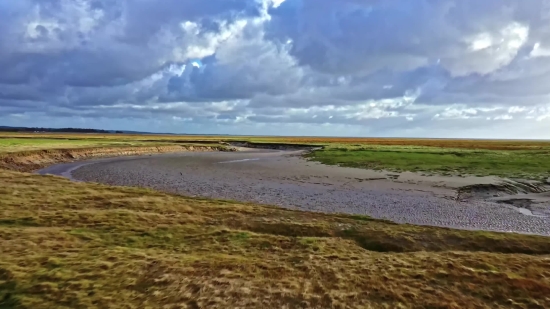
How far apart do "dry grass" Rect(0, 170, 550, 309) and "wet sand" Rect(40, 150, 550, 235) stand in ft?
19.4

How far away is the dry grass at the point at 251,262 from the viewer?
9.13m

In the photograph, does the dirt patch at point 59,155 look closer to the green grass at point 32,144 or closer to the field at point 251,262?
the green grass at point 32,144

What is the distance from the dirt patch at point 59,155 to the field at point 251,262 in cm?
3494

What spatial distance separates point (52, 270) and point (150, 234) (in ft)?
14.4

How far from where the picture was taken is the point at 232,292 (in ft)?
30.8

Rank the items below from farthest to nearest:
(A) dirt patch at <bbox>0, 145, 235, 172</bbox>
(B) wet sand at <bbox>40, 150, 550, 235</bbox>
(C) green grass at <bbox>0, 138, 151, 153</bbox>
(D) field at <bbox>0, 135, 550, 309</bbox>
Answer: (C) green grass at <bbox>0, 138, 151, 153</bbox>, (A) dirt patch at <bbox>0, 145, 235, 172</bbox>, (B) wet sand at <bbox>40, 150, 550, 235</bbox>, (D) field at <bbox>0, 135, 550, 309</bbox>

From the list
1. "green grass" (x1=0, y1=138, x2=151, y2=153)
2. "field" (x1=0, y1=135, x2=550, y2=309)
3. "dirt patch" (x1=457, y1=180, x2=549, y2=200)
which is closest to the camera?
"field" (x1=0, y1=135, x2=550, y2=309)

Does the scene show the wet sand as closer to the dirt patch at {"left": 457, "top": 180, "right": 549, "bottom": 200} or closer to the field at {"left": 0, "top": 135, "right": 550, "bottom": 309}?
the dirt patch at {"left": 457, "top": 180, "right": 549, "bottom": 200}

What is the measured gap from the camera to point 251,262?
11.5 meters

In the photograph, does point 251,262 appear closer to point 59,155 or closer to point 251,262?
point 251,262

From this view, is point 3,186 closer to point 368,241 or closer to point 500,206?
point 368,241

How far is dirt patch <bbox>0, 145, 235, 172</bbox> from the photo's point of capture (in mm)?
47125

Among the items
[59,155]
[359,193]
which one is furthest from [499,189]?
[59,155]

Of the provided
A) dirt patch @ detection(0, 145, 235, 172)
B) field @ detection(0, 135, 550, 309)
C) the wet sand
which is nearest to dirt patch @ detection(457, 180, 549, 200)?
the wet sand
